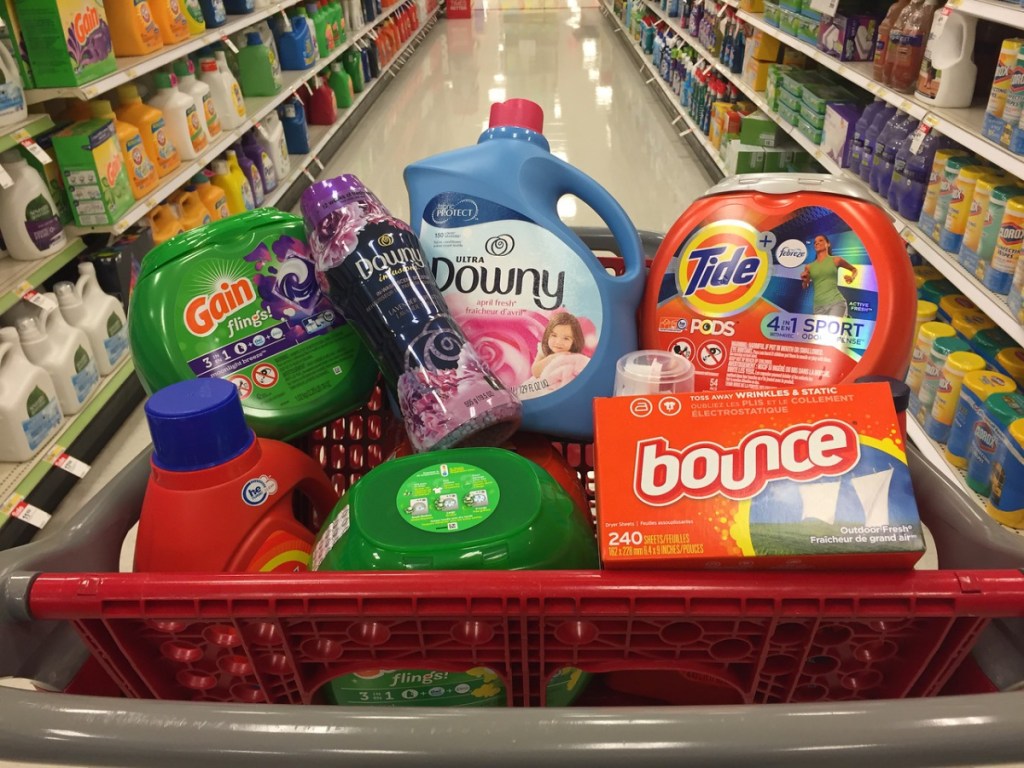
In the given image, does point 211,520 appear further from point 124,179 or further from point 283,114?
point 283,114

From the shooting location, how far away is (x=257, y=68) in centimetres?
380

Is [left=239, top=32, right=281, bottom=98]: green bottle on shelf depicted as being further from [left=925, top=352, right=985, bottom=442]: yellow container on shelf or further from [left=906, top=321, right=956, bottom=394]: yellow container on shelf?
[left=925, top=352, right=985, bottom=442]: yellow container on shelf

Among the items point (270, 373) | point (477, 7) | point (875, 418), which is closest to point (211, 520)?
point (270, 373)

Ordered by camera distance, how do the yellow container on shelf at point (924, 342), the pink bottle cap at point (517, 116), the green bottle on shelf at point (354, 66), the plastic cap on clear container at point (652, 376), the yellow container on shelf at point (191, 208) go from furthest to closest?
the green bottle on shelf at point (354, 66) → the yellow container on shelf at point (191, 208) → the yellow container on shelf at point (924, 342) → the pink bottle cap at point (517, 116) → the plastic cap on clear container at point (652, 376)

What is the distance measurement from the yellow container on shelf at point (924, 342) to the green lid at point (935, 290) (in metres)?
0.18

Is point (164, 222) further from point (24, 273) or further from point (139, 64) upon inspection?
point (24, 273)

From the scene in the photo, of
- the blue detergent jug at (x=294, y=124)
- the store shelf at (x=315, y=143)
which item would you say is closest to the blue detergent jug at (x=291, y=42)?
the blue detergent jug at (x=294, y=124)

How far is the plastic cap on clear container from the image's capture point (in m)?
0.77

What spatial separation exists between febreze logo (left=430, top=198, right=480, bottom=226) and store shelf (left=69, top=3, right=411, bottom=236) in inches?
66.0

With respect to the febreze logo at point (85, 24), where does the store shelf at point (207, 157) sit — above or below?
below

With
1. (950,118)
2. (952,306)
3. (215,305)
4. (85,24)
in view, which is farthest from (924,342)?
(85,24)

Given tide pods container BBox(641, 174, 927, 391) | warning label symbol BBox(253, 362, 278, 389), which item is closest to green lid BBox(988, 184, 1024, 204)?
tide pods container BBox(641, 174, 927, 391)

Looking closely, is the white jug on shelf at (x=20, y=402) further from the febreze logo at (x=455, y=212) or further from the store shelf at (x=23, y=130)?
the febreze logo at (x=455, y=212)

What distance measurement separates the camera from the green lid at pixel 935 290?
235 centimetres
